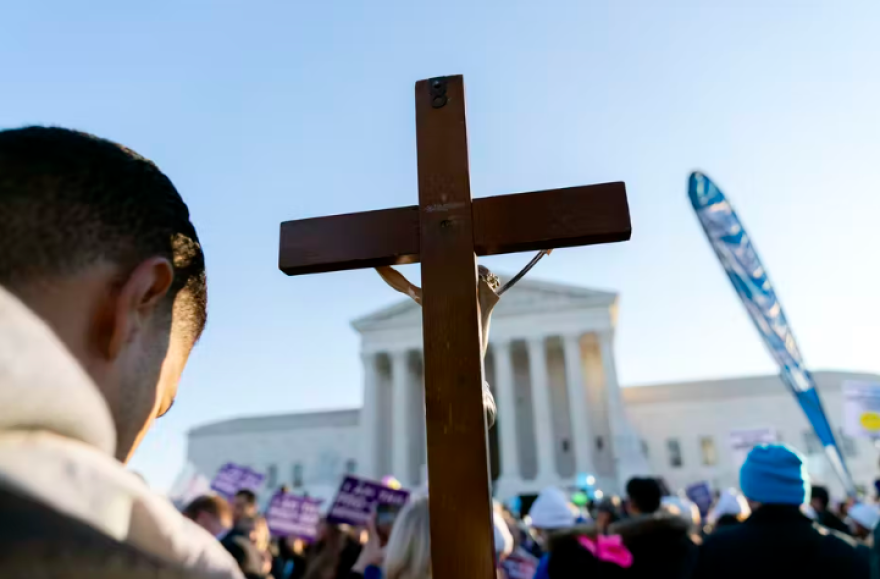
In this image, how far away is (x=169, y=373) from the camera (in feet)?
3.41

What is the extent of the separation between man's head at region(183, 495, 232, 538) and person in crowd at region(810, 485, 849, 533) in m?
5.53

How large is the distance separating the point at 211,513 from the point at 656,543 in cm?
293

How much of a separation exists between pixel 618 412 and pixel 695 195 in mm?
29364

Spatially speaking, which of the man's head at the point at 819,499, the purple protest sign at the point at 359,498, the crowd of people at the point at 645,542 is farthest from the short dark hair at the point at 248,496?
the man's head at the point at 819,499

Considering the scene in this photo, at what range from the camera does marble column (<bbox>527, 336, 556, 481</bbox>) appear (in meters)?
38.4

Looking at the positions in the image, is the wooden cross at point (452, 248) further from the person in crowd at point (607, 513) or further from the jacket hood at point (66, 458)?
the person in crowd at point (607, 513)

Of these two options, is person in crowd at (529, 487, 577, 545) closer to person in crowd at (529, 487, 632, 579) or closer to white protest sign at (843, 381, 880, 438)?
person in crowd at (529, 487, 632, 579)

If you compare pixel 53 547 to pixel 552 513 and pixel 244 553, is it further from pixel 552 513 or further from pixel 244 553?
pixel 552 513

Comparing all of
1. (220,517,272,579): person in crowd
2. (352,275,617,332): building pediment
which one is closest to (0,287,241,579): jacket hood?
(220,517,272,579): person in crowd

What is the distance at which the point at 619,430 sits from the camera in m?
38.6

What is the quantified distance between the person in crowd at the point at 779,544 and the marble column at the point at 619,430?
34753 millimetres

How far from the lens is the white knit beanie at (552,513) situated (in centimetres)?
490

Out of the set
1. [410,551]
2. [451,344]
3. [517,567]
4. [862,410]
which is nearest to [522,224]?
[451,344]

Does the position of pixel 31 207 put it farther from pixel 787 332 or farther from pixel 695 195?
pixel 787 332
